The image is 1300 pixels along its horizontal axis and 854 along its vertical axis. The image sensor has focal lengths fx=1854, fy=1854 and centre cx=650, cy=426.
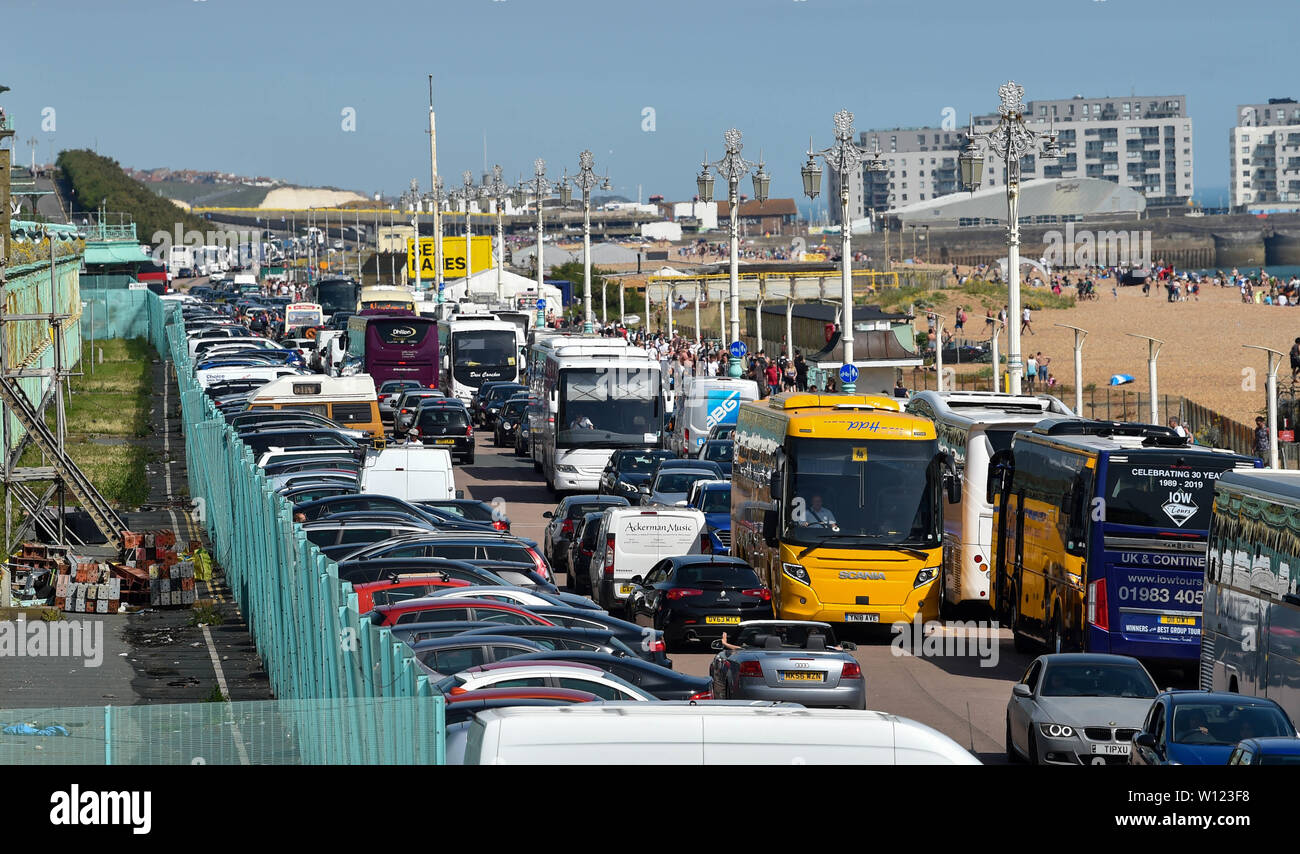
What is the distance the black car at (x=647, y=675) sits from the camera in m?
14.8

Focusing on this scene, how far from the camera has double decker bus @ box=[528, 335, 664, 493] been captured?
133 ft

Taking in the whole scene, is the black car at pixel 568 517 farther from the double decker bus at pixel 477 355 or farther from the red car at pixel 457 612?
the double decker bus at pixel 477 355

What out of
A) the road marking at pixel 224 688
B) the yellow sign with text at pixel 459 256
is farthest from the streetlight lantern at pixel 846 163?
the yellow sign with text at pixel 459 256

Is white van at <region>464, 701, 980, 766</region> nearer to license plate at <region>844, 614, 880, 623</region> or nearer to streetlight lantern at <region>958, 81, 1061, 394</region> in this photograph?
license plate at <region>844, 614, 880, 623</region>

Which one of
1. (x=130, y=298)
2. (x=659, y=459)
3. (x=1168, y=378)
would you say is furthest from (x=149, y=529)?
(x=130, y=298)

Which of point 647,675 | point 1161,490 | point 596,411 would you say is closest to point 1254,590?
point 1161,490

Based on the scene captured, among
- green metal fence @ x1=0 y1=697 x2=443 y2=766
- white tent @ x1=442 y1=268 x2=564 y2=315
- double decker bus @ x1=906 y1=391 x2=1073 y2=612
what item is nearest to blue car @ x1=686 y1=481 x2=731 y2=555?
double decker bus @ x1=906 y1=391 x2=1073 y2=612

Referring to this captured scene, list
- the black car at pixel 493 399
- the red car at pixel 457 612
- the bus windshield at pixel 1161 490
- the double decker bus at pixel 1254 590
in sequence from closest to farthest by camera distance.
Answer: the double decker bus at pixel 1254 590
the red car at pixel 457 612
the bus windshield at pixel 1161 490
the black car at pixel 493 399

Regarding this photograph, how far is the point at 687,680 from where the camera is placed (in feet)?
52.1

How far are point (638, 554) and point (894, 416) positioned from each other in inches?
160

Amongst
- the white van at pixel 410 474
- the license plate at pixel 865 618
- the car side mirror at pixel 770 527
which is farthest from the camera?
the white van at pixel 410 474

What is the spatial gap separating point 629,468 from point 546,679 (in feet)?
78.5

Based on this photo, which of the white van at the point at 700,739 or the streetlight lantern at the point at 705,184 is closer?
the white van at the point at 700,739

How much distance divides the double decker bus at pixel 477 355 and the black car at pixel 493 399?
3922mm
